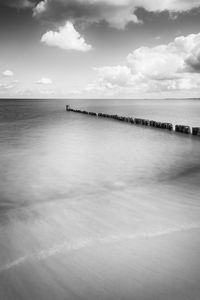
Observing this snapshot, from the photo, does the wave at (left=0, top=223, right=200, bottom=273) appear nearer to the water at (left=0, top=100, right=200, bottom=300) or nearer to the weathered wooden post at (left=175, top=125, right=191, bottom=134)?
the water at (left=0, top=100, right=200, bottom=300)

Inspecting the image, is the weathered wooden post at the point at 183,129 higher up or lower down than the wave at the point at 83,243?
higher up

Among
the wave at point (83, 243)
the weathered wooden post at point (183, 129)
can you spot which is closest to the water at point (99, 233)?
the wave at point (83, 243)

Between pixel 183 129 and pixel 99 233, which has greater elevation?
pixel 183 129

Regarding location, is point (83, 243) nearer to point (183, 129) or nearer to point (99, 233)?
point (99, 233)

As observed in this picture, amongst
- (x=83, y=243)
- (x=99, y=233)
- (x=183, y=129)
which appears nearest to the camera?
(x=83, y=243)

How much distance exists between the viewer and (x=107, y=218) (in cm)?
491

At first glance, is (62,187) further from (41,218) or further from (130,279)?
(130,279)

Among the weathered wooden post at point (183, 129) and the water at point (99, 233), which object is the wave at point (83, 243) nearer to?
the water at point (99, 233)

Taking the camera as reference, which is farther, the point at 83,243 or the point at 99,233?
the point at 99,233

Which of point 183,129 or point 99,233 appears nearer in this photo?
point 99,233

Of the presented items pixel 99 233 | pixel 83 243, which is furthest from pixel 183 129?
pixel 83 243

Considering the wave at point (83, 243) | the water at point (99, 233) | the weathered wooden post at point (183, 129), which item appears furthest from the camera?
the weathered wooden post at point (183, 129)

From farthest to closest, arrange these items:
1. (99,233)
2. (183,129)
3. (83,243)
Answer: (183,129) → (99,233) → (83,243)

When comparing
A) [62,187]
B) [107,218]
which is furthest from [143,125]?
[107,218]
